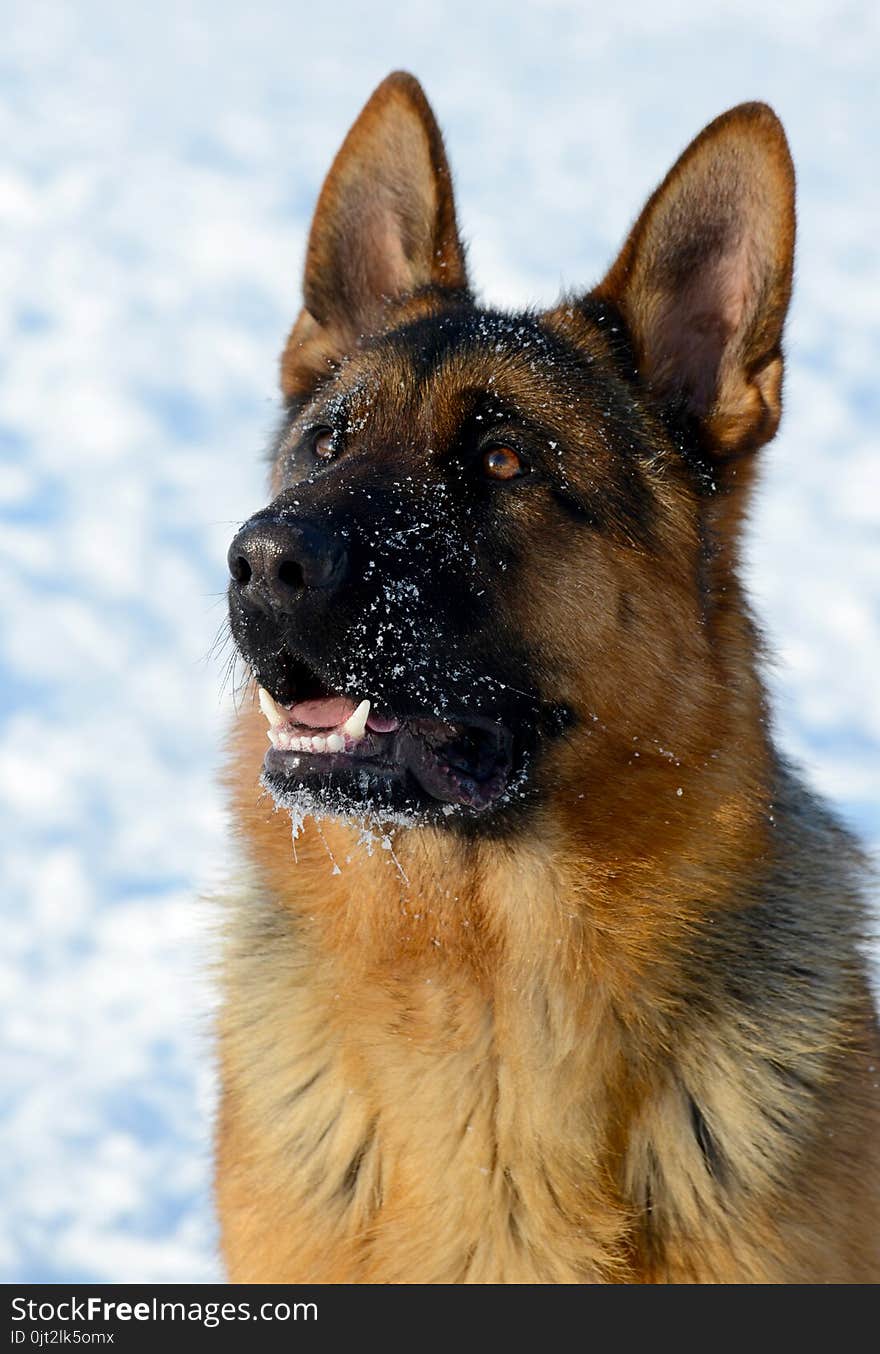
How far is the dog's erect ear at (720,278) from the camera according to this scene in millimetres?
4285

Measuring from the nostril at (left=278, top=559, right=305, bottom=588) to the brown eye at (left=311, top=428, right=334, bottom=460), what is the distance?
1031mm

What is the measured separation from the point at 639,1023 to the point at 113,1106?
4.70 metres

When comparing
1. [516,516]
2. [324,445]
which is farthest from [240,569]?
[324,445]

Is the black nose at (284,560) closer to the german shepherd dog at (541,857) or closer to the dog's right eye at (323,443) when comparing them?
the german shepherd dog at (541,857)

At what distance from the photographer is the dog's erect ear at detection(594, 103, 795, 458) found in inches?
169

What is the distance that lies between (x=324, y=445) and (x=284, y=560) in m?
1.11

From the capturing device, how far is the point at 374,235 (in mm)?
5262

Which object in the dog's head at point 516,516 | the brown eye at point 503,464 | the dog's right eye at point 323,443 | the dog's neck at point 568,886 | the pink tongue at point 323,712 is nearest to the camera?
the dog's head at point 516,516

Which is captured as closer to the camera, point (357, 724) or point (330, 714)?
point (357, 724)

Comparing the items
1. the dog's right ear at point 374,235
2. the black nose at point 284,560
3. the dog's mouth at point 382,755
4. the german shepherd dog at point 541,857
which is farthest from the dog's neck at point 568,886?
the dog's right ear at point 374,235

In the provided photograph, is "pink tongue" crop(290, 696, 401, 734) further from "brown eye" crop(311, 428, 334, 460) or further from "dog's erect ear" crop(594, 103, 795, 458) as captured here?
"dog's erect ear" crop(594, 103, 795, 458)

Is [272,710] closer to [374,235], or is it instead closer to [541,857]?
[541,857]
